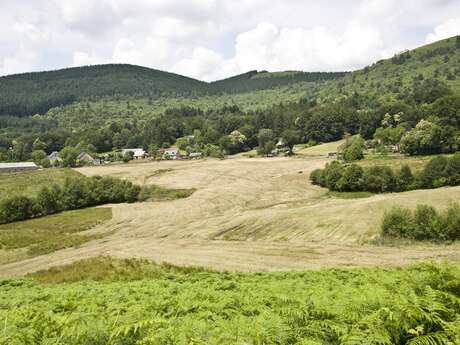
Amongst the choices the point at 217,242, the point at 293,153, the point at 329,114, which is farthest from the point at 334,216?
the point at 329,114

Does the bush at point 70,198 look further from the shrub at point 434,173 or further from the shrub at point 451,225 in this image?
the shrub at point 451,225

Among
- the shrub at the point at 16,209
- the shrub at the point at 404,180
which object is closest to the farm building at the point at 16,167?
the shrub at the point at 16,209

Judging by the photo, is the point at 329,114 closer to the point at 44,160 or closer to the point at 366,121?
the point at 366,121

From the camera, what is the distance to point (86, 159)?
18738cm

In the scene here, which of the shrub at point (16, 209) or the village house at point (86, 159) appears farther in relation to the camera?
the village house at point (86, 159)

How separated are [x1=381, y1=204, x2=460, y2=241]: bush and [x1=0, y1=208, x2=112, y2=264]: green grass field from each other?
1601 inches

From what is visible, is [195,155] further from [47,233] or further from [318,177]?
[47,233]

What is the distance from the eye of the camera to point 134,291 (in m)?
21.2

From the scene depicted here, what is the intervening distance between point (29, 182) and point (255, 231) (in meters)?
76.4

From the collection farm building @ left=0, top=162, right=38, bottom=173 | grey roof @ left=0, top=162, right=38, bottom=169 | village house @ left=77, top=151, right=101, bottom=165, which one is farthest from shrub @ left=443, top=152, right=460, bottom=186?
grey roof @ left=0, top=162, right=38, bottom=169

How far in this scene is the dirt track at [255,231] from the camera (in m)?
45.3

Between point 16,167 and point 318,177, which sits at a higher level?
point 16,167

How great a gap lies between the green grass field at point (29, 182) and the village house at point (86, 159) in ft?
170

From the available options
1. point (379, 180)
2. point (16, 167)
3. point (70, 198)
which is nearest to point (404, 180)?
point (379, 180)
